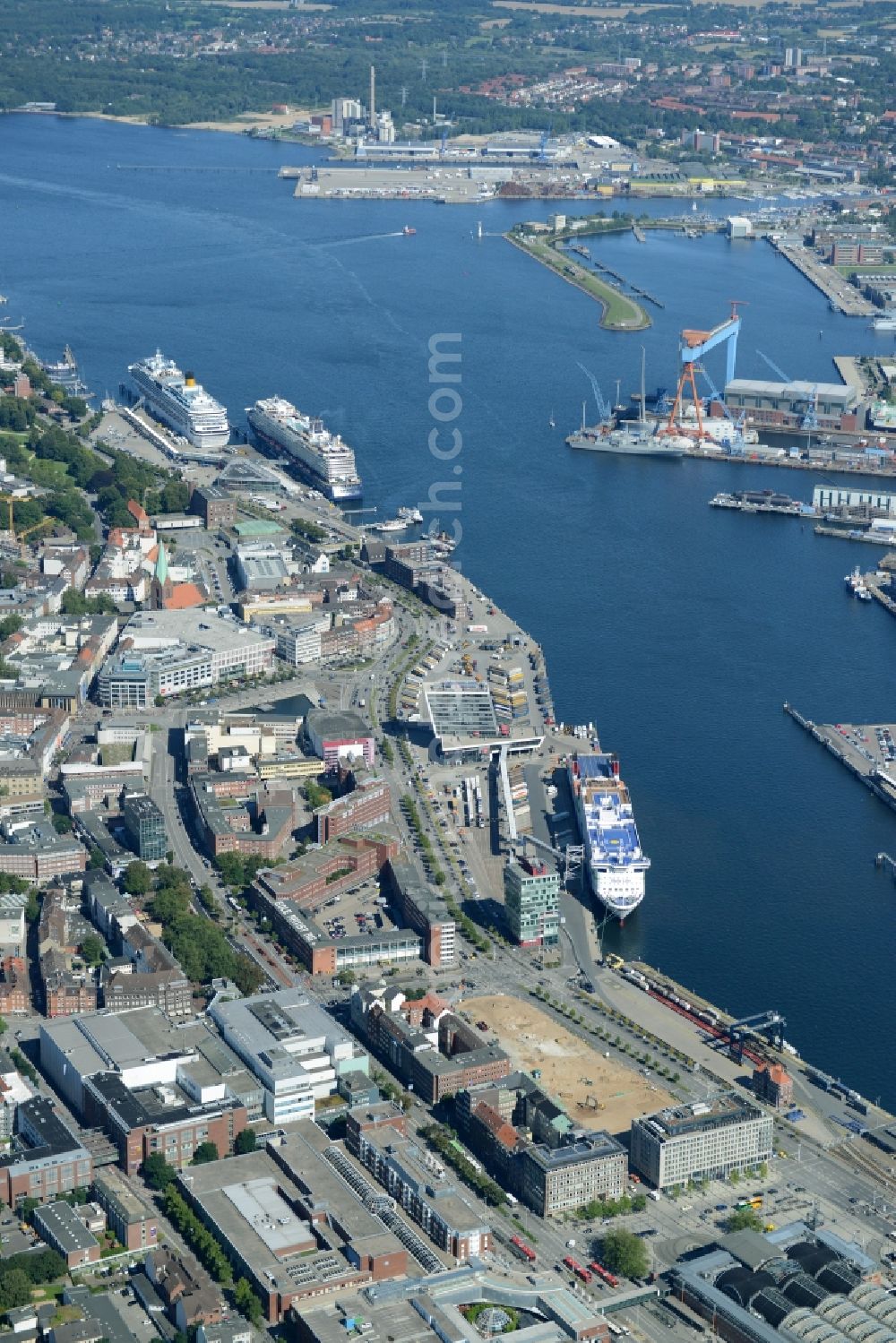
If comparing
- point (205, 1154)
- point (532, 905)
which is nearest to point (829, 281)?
point (532, 905)

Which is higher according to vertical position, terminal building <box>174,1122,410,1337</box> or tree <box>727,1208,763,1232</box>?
terminal building <box>174,1122,410,1337</box>

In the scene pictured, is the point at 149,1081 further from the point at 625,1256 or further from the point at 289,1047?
the point at 625,1256

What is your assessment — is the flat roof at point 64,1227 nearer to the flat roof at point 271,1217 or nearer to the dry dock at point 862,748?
the flat roof at point 271,1217

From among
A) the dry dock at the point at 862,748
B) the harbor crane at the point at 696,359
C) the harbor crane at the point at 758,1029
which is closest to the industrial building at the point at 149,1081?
the harbor crane at the point at 758,1029

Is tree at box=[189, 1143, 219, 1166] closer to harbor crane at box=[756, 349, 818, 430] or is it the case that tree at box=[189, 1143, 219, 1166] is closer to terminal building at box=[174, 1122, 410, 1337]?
terminal building at box=[174, 1122, 410, 1337]

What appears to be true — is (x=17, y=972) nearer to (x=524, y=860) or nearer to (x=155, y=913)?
(x=155, y=913)

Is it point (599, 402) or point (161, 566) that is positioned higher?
point (599, 402)

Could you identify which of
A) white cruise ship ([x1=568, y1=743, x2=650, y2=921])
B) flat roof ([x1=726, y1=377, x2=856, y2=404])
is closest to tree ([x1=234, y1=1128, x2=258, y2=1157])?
white cruise ship ([x1=568, y1=743, x2=650, y2=921])
